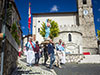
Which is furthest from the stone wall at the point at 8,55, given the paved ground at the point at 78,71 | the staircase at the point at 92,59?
the staircase at the point at 92,59

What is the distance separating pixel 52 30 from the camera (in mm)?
30500

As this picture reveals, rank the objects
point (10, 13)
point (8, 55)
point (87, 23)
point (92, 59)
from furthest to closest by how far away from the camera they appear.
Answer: point (87, 23)
point (92, 59)
point (10, 13)
point (8, 55)

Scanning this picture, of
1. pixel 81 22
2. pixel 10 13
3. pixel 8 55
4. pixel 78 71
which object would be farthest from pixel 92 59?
pixel 81 22

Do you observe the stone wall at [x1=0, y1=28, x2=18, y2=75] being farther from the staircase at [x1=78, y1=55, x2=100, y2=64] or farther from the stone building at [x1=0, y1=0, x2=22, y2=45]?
the staircase at [x1=78, y1=55, x2=100, y2=64]

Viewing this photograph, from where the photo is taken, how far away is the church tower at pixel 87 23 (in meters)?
37.8

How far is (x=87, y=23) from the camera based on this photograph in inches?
1539

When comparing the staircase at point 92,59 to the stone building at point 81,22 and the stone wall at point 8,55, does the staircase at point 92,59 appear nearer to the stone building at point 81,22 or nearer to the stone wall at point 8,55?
the stone wall at point 8,55

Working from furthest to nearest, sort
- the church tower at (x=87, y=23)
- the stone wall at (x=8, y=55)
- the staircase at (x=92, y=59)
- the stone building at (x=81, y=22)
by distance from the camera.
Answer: the church tower at (x=87, y=23), the stone building at (x=81, y=22), the staircase at (x=92, y=59), the stone wall at (x=8, y=55)

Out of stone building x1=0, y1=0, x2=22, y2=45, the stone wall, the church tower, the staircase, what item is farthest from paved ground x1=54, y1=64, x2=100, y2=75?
the church tower

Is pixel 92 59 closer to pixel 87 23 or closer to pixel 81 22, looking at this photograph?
pixel 81 22

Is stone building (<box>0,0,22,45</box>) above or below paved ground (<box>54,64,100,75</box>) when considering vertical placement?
above

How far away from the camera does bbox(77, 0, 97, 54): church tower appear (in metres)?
37.8

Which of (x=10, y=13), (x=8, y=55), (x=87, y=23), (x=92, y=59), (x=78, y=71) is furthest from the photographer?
(x=87, y=23)

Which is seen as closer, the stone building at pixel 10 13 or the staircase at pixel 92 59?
the stone building at pixel 10 13
